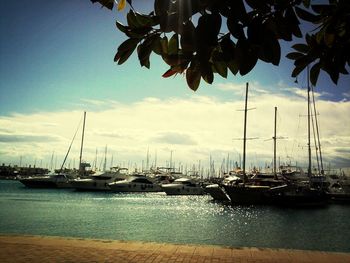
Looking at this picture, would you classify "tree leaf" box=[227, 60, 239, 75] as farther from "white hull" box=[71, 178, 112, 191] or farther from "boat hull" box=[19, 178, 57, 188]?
"boat hull" box=[19, 178, 57, 188]

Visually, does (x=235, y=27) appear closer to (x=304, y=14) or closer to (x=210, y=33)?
(x=210, y=33)

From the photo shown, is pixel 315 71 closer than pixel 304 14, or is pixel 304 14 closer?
pixel 304 14

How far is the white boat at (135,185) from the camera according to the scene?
61469 millimetres

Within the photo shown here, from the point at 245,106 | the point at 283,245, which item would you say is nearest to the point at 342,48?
the point at 283,245

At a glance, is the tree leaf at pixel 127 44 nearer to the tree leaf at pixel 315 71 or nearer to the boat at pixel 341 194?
the tree leaf at pixel 315 71

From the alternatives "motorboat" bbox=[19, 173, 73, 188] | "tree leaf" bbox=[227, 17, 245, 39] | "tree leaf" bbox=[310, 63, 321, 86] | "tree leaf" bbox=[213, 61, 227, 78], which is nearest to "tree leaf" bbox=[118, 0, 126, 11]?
"tree leaf" bbox=[213, 61, 227, 78]

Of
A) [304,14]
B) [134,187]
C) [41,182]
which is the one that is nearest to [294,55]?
[304,14]

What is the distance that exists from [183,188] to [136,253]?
53.2 metres

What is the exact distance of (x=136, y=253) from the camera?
8578mm

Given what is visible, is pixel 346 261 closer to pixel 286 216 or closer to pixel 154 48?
pixel 154 48

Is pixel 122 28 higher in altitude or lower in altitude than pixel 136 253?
higher

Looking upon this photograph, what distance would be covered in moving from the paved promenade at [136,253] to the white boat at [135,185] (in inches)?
2055

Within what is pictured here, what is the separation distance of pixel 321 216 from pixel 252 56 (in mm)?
32588

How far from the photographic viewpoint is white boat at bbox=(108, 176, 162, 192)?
6147 centimetres
